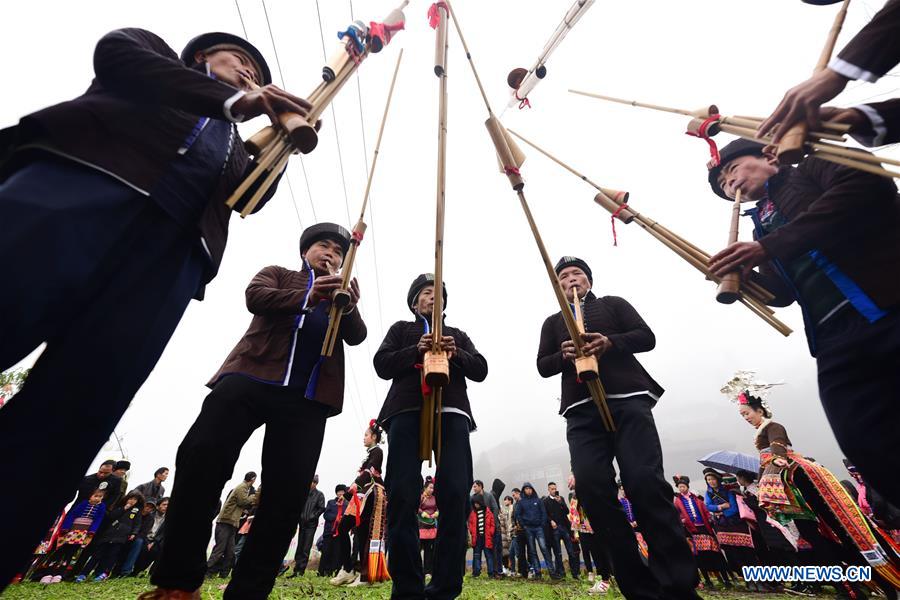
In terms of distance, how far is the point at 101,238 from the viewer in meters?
1.19

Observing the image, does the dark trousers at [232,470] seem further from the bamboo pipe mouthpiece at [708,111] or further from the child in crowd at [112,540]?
the child in crowd at [112,540]

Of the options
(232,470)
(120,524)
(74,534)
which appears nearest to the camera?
(232,470)

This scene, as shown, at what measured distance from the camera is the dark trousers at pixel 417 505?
2.20m

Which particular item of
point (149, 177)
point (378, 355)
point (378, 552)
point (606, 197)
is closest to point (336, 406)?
point (378, 355)

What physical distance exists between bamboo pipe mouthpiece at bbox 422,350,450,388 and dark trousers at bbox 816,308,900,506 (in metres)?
1.75

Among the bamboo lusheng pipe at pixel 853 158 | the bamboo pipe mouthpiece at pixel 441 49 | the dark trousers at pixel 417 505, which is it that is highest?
the bamboo pipe mouthpiece at pixel 441 49

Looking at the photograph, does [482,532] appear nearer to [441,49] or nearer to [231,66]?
[441,49]

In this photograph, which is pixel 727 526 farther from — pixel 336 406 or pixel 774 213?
pixel 336 406

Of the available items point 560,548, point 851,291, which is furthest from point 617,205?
point 560,548

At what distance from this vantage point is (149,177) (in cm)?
132

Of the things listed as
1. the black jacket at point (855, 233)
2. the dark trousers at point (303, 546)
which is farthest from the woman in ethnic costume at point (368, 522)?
the black jacket at point (855, 233)

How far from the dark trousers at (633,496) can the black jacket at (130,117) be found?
2264mm

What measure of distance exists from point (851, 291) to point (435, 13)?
321 cm

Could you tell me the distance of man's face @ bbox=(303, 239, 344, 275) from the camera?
9.47 ft
